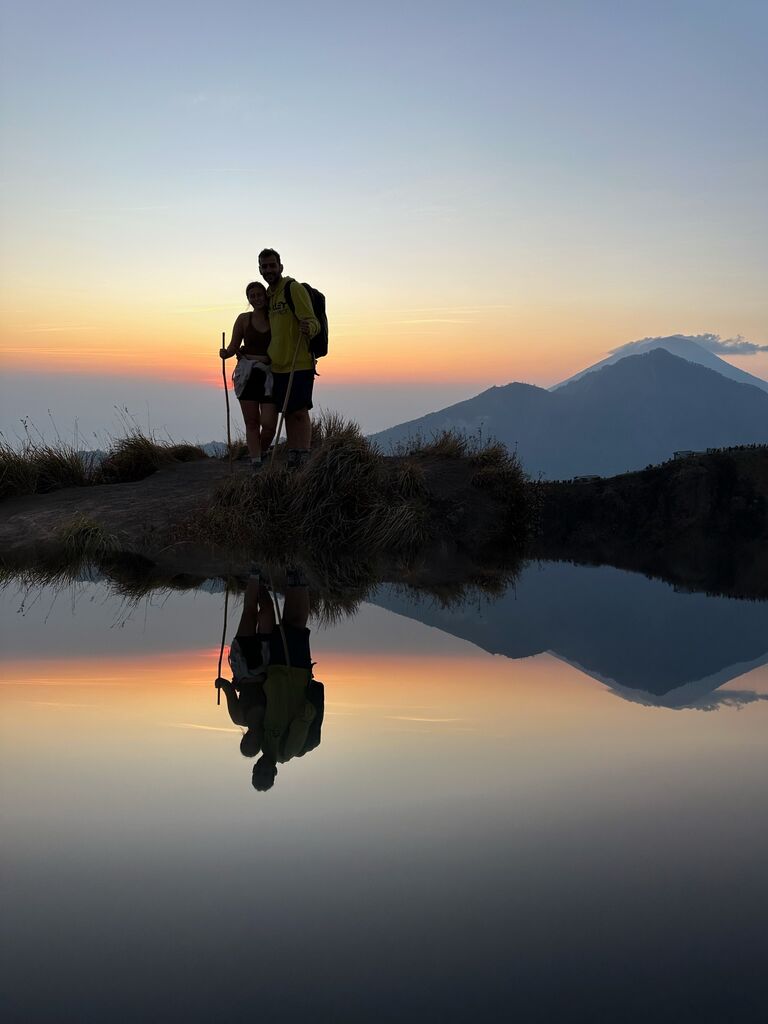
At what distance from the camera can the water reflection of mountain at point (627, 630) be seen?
3.88m

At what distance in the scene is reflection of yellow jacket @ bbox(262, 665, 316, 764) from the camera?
8.99ft

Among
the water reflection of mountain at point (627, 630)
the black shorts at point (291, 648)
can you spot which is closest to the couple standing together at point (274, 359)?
the water reflection of mountain at point (627, 630)

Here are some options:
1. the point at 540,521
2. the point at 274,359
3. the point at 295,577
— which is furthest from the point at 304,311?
the point at 540,521

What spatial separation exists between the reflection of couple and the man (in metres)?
5.53

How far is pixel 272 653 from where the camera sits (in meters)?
4.12

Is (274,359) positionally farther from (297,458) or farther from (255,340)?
(297,458)

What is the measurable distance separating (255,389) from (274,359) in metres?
0.55

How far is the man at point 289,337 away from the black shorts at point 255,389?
30 cm

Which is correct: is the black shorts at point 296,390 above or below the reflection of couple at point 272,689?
above

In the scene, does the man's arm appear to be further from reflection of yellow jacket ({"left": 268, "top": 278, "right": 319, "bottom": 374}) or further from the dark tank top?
the dark tank top

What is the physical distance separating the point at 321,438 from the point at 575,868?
9996 mm

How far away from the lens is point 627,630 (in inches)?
199

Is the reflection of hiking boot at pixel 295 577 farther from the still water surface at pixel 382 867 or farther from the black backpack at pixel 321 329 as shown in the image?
the black backpack at pixel 321 329

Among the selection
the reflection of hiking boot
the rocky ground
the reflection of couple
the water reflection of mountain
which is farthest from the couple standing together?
the reflection of couple
